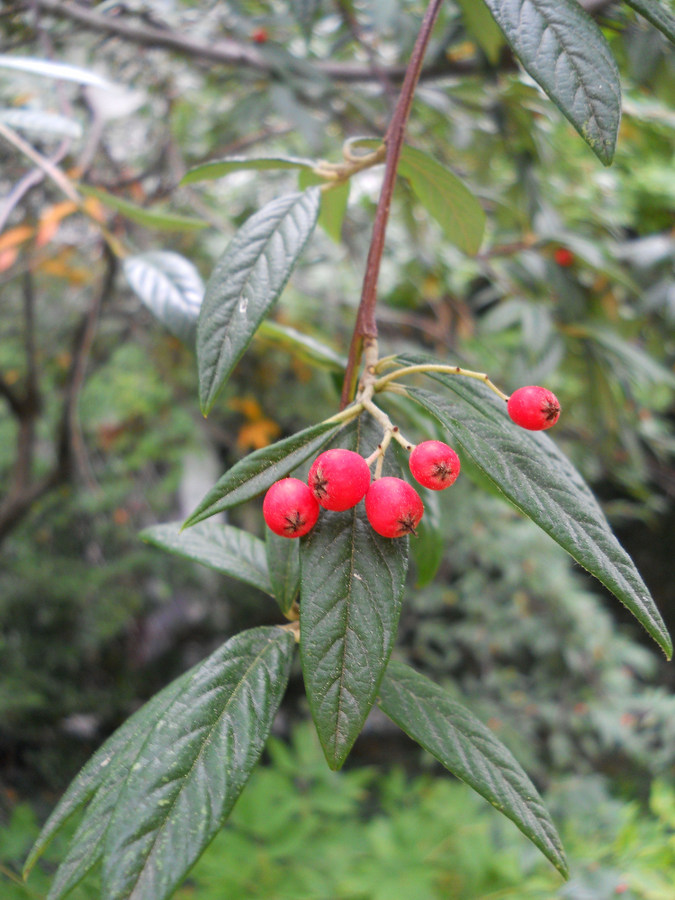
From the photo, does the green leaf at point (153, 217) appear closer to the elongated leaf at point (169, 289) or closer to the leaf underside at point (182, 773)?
the elongated leaf at point (169, 289)

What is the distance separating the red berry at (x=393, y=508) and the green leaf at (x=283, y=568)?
4.1 inches

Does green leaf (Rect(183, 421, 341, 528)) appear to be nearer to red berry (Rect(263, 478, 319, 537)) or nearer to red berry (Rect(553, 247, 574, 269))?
red berry (Rect(263, 478, 319, 537))

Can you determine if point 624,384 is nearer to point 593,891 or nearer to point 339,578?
point 593,891

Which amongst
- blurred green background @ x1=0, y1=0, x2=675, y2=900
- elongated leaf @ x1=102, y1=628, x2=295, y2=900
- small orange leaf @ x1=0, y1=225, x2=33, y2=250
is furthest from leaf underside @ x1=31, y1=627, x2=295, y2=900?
small orange leaf @ x1=0, y1=225, x2=33, y2=250

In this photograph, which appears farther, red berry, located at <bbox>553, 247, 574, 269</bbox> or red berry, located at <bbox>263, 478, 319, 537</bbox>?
red berry, located at <bbox>553, 247, 574, 269</bbox>

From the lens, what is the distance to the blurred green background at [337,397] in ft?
4.17

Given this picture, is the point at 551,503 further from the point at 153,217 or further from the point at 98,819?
the point at 153,217

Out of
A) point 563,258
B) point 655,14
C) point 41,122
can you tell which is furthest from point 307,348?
point 563,258

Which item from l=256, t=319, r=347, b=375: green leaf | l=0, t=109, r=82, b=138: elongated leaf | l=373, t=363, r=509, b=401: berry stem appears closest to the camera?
l=373, t=363, r=509, b=401: berry stem

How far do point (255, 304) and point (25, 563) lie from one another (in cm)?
211

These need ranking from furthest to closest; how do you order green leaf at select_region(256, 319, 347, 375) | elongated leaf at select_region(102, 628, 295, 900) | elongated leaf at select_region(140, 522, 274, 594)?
green leaf at select_region(256, 319, 347, 375) → elongated leaf at select_region(140, 522, 274, 594) → elongated leaf at select_region(102, 628, 295, 900)

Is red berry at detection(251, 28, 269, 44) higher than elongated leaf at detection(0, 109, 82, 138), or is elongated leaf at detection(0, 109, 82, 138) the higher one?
red berry at detection(251, 28, 269, 44)

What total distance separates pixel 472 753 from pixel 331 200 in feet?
Answer: 1.88

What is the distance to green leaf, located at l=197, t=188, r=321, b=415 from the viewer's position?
0.44m
